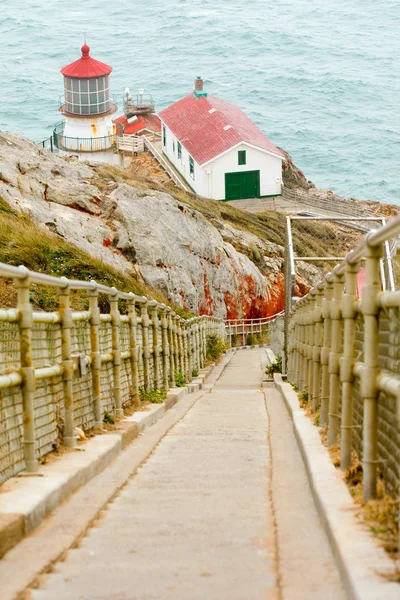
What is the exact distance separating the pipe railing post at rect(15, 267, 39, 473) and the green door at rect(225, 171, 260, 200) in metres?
56.5

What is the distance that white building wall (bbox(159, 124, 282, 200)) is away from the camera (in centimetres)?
6162

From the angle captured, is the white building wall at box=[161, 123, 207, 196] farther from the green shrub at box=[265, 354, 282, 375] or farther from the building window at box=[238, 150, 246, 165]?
the green shrub at box=[265, 354, 282, 375]

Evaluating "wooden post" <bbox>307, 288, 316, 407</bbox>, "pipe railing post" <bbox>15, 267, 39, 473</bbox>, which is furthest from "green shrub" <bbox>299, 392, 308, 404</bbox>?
"pipe railing post" <bbox>15, 267, 39, 473</bbox>

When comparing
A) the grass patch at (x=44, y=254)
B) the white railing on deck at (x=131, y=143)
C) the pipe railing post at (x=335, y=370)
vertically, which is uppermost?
the white railing on deck at (x=131, y=143)

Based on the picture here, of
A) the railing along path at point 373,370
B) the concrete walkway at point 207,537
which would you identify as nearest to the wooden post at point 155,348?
the concrete walkway at point 207,537

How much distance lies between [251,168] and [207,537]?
5900cm

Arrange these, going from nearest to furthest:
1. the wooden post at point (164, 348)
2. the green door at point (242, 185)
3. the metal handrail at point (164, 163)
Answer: the wooden post at point (164, 348) < the green door at point (242, 185) < the metal handrail at point (164, 163)

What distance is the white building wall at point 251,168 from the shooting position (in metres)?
61.8

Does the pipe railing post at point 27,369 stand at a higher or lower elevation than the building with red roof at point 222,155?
lower

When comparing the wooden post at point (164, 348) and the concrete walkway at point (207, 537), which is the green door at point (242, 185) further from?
the concrete walkway at point (207, 537)

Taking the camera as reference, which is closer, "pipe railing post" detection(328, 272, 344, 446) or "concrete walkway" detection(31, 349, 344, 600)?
"concrete walkway" detection(31, 349, 344, 600)

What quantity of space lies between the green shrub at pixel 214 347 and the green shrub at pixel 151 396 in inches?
597

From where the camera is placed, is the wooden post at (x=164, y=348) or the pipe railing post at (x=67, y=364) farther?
the wooden post at (x=164, y=348)

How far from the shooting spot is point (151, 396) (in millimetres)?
12430
